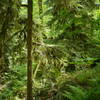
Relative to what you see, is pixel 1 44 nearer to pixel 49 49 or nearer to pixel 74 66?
pixel 49 49

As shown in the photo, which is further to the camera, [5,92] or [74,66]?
[74,66]

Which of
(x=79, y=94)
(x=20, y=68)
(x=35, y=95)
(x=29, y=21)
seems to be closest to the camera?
(x=79, y=94)

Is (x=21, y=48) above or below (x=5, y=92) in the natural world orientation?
above

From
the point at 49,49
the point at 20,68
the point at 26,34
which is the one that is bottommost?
the point at 20,68

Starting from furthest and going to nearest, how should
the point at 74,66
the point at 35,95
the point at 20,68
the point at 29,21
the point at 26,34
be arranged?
the point at 20,68
the point at 74,66
the point at 35,95
the point at 26,34
the point at 29,21

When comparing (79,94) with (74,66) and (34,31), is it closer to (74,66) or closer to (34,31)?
(34,31)

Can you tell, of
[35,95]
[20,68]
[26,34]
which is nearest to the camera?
[26,34]

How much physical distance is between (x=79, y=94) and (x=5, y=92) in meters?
3.96

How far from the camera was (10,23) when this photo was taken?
4613 mm

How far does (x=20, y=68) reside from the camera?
27.2 feet

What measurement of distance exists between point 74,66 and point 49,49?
279cm

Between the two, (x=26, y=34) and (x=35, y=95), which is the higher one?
(x=26, y=34)

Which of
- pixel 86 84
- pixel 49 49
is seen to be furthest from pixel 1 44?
pixel 86 84

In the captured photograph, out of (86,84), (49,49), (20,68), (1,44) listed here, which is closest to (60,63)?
(49,49)
